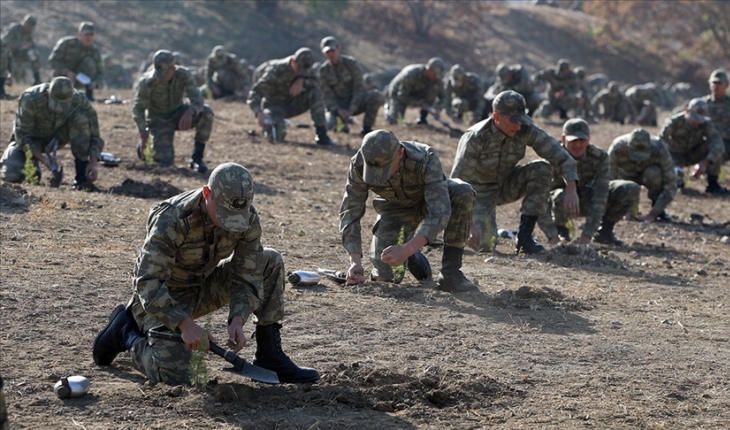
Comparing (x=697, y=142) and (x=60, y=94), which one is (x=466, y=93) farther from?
(x=60, y=94)

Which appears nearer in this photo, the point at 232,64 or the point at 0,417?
the point at 0,417

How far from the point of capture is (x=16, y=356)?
5.65m

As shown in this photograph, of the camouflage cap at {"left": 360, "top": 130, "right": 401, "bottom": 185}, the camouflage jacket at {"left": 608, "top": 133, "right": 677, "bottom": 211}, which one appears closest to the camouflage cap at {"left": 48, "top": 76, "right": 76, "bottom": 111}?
the camouflage cap at {"left": 360, "top": 130, "right": 401, "bottom": 185}

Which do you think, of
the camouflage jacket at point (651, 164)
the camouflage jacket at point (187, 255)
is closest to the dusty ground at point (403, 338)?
the camouflage jacket at point (187, 255)

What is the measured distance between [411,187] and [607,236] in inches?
163

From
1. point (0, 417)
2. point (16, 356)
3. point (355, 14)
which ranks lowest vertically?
point (16, 356)

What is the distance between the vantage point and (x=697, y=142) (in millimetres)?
15070

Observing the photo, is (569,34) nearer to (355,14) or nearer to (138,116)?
(355,14)

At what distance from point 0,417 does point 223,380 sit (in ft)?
6.40

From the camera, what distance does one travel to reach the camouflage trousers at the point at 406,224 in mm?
7465

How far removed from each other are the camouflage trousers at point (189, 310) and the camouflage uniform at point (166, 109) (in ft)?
25.0

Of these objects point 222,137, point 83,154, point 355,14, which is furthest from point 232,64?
point 355,14

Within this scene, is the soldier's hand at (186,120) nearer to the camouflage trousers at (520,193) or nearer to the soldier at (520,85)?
the camouflage trousers at (520,193)

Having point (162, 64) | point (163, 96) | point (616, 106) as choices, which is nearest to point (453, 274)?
point (162, 64)
